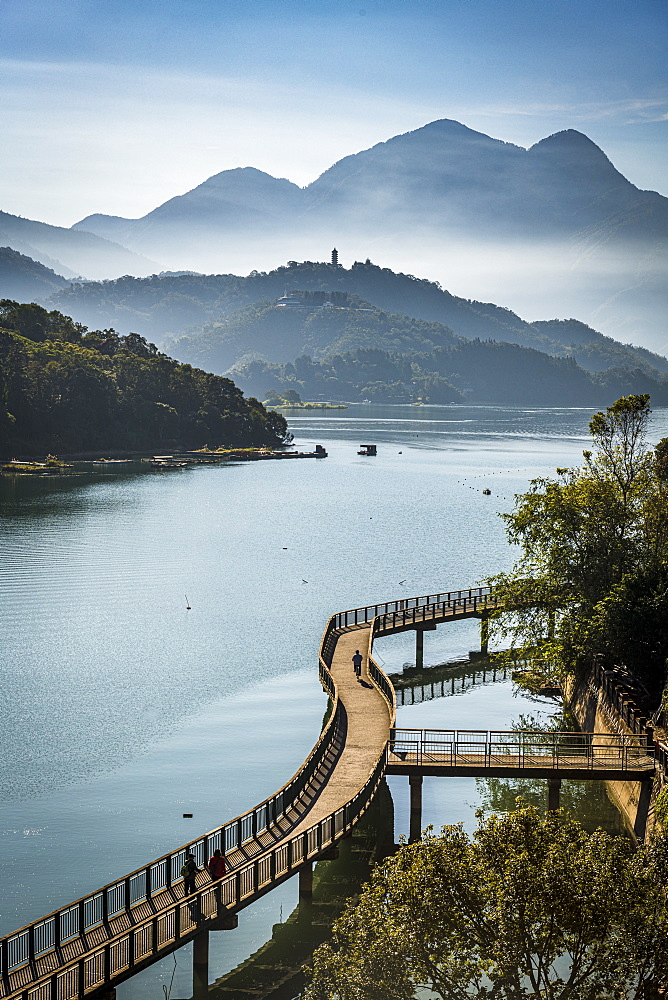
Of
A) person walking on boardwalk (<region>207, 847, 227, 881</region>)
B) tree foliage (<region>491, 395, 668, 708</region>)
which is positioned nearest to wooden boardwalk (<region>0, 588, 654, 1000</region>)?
person walking on boardwalk (<region>207, 847, 227, 881</region>)

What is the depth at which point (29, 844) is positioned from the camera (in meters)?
25.8

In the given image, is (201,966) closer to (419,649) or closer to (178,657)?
(178,657)

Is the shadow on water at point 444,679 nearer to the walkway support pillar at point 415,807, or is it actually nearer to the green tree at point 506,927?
the walkway support pillar at point 415,807

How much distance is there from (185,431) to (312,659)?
117m

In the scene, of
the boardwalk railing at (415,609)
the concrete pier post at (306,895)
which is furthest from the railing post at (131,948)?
the boardwalk railing at (415,609)

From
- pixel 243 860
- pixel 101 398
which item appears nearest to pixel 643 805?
pixel 243 860

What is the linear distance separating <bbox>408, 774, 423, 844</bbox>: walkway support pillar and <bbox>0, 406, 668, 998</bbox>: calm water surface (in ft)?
3.25

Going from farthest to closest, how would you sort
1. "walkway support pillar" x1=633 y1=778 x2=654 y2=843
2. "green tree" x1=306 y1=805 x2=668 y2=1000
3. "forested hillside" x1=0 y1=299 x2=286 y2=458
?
"forested hillside" x1=0 y1=299 x2=286 y2=458, "walkway support pillar" x1=633 y1=778 x2=654 y2=843, "green tree" x1=306 y1=805 x2=668 y2=1000

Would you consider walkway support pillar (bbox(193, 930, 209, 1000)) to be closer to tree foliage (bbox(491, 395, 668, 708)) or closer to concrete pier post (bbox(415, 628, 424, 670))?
tree foliage (bbox(491, 395, 668, 708))

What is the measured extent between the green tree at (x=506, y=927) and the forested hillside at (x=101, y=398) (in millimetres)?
121697

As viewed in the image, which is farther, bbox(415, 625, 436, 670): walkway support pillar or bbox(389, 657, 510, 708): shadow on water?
bbox(415, 625, 436, 670): walkway support pillar

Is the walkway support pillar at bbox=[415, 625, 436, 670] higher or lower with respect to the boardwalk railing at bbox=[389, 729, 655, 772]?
lower

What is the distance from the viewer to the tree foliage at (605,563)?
32.1m

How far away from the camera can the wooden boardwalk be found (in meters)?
17.6
